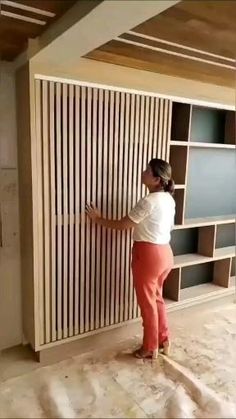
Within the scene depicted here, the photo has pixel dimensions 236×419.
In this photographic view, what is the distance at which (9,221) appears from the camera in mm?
2439

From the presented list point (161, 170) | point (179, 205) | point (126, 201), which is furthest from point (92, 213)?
point (179, 205)

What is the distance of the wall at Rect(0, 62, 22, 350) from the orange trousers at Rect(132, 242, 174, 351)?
2.97 feet

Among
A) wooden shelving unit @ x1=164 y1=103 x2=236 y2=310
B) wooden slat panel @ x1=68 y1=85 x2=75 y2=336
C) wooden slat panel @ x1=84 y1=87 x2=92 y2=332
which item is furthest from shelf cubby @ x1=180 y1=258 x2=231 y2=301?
wooden slat panel @ x1=68 y1=85 x2=75 y2=336

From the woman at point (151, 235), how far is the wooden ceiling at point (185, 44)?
27.8 inches

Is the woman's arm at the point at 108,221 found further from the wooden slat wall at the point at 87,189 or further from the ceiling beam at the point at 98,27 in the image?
the ceiling beam at the point at 98,27

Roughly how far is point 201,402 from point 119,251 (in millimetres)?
1149

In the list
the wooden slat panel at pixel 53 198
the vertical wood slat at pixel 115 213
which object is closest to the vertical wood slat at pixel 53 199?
the wooden slat panel at pixel 53 198

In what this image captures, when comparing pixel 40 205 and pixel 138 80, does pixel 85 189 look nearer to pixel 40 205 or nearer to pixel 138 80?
pixel 40 205

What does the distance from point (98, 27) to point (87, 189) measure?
1.12 meters

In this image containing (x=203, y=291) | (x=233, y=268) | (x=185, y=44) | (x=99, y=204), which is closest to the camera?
(x=185, y=44)

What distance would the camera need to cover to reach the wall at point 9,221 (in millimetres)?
2303

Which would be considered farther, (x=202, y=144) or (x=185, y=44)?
(x=202, y=144)

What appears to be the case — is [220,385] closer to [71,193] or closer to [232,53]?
[71,193]

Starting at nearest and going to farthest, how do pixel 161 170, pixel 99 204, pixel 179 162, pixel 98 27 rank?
pixel 98 27
pixel 161 170
pixel 99 204
pixel 179 162
